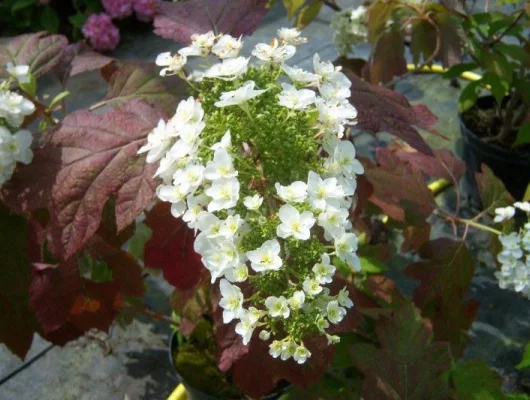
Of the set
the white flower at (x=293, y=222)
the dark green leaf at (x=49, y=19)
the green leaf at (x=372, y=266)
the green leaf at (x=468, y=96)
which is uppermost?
the white flower at (x=293, y=222)

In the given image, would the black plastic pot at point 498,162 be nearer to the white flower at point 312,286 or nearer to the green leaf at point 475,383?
the green leaf at point 475,383

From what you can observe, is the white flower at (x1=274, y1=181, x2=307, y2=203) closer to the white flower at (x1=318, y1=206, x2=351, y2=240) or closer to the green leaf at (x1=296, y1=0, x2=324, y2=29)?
the white flower at (x1=318, y1=206, x2=351, y2=240)

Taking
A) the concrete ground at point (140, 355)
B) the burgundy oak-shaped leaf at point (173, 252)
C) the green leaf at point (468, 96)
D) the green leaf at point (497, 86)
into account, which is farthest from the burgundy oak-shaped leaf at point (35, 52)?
the green leaf at point (468, 96)

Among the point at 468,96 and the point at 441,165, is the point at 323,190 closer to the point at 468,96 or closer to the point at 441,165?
the point at 441,165

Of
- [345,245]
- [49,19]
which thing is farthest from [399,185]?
[49,19]

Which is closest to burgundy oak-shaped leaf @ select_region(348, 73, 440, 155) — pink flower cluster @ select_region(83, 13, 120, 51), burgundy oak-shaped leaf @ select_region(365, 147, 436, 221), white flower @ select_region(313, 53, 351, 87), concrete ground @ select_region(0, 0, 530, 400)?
white flower @ select_region(313, 53, 351, 87)

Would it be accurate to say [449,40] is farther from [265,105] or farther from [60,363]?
[60,363]
